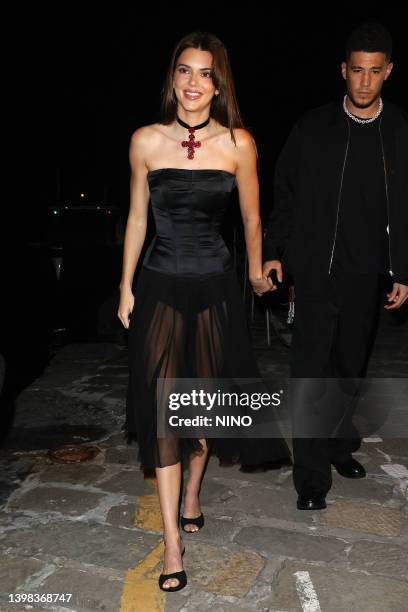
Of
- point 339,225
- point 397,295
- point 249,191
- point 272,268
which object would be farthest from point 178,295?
point 397,295

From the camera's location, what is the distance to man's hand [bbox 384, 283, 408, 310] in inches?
146

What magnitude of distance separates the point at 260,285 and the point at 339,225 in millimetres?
537

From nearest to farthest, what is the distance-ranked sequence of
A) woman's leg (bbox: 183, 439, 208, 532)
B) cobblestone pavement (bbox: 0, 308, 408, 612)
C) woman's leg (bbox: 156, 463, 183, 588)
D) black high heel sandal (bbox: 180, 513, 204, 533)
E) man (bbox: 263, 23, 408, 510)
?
cobblestone pavement (bbox: 0, 308, 408, 612)
woman's leg (bbox: 156, 463, 183, 588)
woman's leg (bbox: 183, 439, 208, 532)
black high heel sandal (bbox: 180, 513, 204, 533)
man (bbox: 263, 23, 408, 510)

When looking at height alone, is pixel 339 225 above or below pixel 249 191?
below

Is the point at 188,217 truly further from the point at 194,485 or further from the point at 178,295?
the point at 194,485

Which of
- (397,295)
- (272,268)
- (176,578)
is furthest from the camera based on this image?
(397,295)

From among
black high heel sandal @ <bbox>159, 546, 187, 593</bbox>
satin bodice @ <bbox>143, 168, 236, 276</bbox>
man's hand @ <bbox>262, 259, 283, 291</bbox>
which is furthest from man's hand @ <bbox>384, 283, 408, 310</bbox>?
black high heel sandal @ <bbox>159, 546, 187, 593</bbox>

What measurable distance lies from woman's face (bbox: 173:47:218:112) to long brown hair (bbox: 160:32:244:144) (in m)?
0.02

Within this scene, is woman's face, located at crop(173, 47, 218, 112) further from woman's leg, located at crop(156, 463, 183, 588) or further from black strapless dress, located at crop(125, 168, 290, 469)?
woman's leg, located at crop(156, 463, 183, 588)

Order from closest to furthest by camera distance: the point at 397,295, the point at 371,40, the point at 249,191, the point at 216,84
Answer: the point at 216,84 < the point at 249,191 < the point at 371,40 < the point at 397,295

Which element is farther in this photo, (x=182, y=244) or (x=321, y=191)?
(x=321, y=191)

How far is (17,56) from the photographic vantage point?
1051 inches

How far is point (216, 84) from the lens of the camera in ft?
9.86

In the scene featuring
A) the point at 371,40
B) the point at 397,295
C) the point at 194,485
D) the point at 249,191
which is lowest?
the point at 194,485
